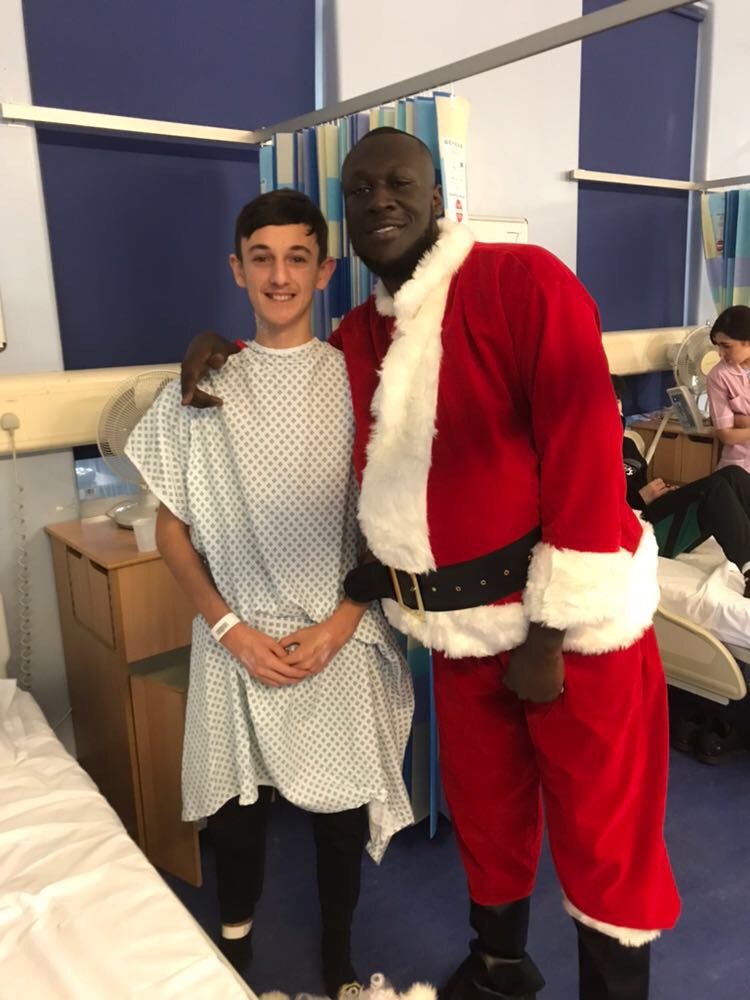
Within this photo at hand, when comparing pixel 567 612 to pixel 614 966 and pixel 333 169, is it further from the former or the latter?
pixel 333 169

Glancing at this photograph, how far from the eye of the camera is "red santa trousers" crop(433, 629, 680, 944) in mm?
1356

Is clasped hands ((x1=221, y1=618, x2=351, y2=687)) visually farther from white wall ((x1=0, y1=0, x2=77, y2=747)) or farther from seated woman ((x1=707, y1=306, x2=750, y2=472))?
seated woman ((x1=707, y1=306, x2=750, y2=472))

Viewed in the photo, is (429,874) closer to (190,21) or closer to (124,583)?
(124,583)

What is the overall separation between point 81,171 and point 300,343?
131cm

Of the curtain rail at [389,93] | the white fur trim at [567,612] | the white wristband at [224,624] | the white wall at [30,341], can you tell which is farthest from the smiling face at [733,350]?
the white wristband at [224,624]

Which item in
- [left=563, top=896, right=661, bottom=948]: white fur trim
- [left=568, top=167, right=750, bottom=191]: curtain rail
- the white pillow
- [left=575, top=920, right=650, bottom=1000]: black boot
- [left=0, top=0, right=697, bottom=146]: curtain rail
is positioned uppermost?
[left=568, top=167, right=750, bottom=191]: curtain rail

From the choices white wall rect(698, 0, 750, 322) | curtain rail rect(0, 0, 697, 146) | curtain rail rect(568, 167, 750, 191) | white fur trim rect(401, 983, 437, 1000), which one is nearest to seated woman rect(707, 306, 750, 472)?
curtain rail rect(568, 167, 750, 191)

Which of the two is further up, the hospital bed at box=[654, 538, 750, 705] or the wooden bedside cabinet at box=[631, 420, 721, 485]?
the wooden bedside cabinet at box=[631, 420, 721, 485]

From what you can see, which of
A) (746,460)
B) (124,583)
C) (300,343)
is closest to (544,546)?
(300,343)

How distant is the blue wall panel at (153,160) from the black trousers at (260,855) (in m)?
1.49

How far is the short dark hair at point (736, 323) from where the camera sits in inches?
138

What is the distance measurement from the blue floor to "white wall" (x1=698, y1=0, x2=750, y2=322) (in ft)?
11.4

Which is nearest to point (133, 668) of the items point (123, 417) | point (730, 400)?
point (123, 417)

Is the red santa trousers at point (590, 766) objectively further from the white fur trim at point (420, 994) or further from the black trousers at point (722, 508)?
the black trousers at point (722, 508)
